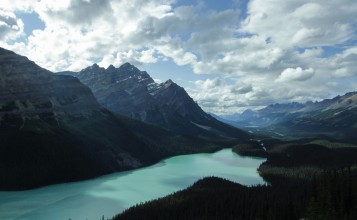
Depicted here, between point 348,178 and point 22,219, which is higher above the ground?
point 348,178

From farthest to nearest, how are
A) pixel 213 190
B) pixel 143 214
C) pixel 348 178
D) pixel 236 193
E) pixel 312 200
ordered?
pixel 213 190
pixel 236 193
pixel 143 214
pixel 348 178
pixel 312 200

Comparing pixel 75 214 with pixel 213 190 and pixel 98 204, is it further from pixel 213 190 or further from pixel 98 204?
pixel 213 190

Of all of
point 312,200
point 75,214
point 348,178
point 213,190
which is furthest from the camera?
point 213,190

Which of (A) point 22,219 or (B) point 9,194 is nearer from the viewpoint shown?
(A) point 22,219

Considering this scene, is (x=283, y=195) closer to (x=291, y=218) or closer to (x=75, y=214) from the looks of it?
(x=291, y=218)

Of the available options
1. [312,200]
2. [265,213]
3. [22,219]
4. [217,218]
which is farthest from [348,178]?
[22,219]

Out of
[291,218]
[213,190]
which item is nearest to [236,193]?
[213,190]
